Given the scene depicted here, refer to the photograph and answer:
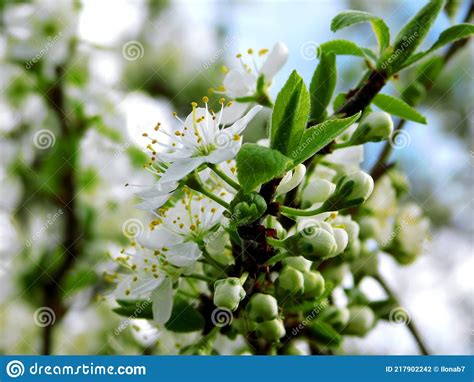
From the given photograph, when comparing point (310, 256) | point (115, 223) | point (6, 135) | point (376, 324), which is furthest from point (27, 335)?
point (310, 256)

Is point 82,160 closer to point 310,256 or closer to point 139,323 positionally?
point 139,323

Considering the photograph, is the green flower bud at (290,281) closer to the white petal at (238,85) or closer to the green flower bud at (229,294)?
the green flower bud at (229,294)

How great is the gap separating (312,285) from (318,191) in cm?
17

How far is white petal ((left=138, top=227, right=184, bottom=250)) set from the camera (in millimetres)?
1126

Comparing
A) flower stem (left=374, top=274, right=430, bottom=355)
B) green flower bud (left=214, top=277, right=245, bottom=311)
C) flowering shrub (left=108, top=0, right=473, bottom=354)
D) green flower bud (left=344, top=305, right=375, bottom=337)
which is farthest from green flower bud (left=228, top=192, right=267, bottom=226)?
flower stem (left=374, top=274, right=430, bottom=355)

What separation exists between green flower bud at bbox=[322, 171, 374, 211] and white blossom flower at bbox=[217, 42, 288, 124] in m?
0.31

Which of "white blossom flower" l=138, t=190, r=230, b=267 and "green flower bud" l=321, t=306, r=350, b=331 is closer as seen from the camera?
"white blossom flower" l=138, t=190, r=230, b=267

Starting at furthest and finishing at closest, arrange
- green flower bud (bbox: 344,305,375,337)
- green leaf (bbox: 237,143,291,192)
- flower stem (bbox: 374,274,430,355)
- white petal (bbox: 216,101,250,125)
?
flower stem (bbox: 374,274,430,355) → green flower bud (bbox: 344,305,375,337) → white petal (bbox: 216,101,250,125) → green leaf (bbox: 237,143,291,192)

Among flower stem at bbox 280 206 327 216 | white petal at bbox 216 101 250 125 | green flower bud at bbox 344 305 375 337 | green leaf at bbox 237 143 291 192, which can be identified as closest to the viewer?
green leaf at bbox 237 143 291 192

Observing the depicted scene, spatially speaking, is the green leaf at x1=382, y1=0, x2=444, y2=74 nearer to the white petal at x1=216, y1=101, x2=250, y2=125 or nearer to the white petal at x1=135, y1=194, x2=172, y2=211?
the white petal at x1=216, y1=101, x2=250, y2=125

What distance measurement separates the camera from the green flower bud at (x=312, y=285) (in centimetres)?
108

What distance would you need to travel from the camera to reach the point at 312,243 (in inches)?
37.6

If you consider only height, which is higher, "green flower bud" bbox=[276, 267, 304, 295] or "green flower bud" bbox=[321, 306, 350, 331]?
"green flower bud" bbox=[276, 267, 304, 295]

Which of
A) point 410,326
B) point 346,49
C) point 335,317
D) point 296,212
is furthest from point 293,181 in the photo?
point 410,326
